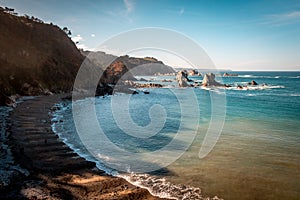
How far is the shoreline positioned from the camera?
1013cm

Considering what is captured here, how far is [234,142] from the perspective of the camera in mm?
19609

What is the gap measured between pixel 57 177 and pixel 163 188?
527cm

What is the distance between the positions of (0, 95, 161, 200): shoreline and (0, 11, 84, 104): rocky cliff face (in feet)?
58.4

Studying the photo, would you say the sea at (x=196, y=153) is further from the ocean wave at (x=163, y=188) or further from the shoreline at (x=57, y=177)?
the shoreline at (x=57, y=177)

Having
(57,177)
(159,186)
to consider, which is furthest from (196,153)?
(57,177)

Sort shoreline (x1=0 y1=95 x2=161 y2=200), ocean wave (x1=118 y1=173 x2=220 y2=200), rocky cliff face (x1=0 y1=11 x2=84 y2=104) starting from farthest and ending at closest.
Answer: rocky cliff face (x1=0 y1=11 x2=84 y2=104)
ocean wave (x1=118 y1=173 x2=220 y2=200)
shoreline (x1=0 y1=95 x2=161 y2=200)

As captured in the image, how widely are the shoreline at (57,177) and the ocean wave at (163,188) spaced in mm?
414

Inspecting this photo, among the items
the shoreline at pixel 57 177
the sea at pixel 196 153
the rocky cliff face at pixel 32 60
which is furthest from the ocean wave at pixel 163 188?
the rocky cliff face at pixel 32 60

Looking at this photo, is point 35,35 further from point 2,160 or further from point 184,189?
point 184,189

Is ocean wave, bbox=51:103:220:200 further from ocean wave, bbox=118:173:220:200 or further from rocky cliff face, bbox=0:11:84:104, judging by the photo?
rocky cliff face, bbox=0:11:84:104

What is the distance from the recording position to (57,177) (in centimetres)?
1169

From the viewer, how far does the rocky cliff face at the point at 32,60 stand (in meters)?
41.7

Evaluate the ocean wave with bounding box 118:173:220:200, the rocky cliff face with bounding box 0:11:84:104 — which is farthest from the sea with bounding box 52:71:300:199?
the rocky cliff face with bounding box 0:11:84:104

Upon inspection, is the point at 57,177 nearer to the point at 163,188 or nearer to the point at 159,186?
the point at 159,186
